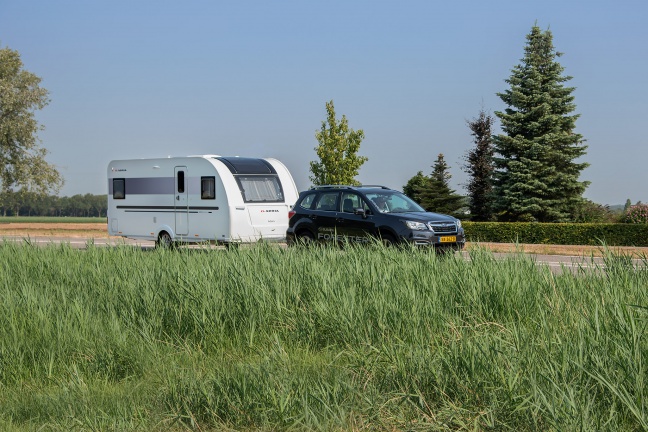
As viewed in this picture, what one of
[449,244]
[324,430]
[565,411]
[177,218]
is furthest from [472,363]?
[177,218]

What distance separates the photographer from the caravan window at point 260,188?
1941cm

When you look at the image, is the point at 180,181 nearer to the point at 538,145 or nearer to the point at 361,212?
the point at 361,212

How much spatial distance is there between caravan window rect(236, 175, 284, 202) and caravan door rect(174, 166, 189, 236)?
5.82 feet

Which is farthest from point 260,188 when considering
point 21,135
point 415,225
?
point 21,135

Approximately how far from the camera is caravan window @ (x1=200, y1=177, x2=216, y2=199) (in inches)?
758

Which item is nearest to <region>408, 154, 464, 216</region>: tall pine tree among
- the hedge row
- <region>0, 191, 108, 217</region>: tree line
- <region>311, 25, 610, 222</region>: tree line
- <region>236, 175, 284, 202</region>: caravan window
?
<region>311, 25, 610, 222</region>: tree line

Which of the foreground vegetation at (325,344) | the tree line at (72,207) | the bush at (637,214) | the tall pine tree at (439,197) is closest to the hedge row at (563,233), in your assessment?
the bush at (637,214)

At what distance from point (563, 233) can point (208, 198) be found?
14275 millimetres

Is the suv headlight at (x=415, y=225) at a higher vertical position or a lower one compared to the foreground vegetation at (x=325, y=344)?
higher

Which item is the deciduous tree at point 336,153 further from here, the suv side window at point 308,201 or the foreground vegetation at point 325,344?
the foreground vegetation at point 325,344

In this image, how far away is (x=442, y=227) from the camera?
15.2 meters

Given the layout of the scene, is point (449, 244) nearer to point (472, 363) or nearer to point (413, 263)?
point (413, 263)

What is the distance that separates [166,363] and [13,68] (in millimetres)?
46366

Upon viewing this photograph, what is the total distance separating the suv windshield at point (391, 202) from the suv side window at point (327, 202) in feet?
2.82
